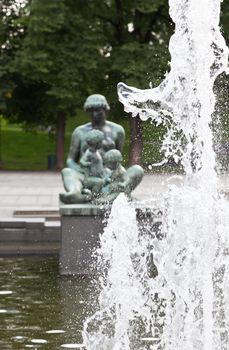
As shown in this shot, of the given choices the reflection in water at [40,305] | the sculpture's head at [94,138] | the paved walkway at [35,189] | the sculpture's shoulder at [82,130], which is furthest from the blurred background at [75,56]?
the reflection in water at [40,305]

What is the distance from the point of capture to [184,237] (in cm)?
809

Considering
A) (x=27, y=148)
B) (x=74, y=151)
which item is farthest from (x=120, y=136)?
(x=27, y=148)

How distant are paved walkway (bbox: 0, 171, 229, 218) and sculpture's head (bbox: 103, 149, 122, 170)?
5.28ft

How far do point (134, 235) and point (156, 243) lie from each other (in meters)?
0.23

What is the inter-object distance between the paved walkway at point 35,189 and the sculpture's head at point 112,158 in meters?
1.61

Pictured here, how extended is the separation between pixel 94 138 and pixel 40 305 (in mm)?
2953

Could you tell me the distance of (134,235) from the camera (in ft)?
28.2

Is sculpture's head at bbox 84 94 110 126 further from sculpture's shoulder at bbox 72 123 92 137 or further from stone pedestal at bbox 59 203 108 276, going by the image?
stone pedestal at bbox 59 203 108 276

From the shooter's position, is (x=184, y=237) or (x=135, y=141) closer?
(x=184, y=237)

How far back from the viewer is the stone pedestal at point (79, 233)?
1318 centimetres

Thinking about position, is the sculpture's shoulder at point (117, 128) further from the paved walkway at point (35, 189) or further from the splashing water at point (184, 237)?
the splashing water at point (184, 237)

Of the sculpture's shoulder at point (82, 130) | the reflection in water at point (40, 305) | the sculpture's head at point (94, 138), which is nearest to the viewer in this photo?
the reflection in water at point (40, 305)

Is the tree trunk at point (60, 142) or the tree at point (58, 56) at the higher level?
the tree at point (58, 56)

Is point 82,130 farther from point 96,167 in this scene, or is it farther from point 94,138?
point 96,167
